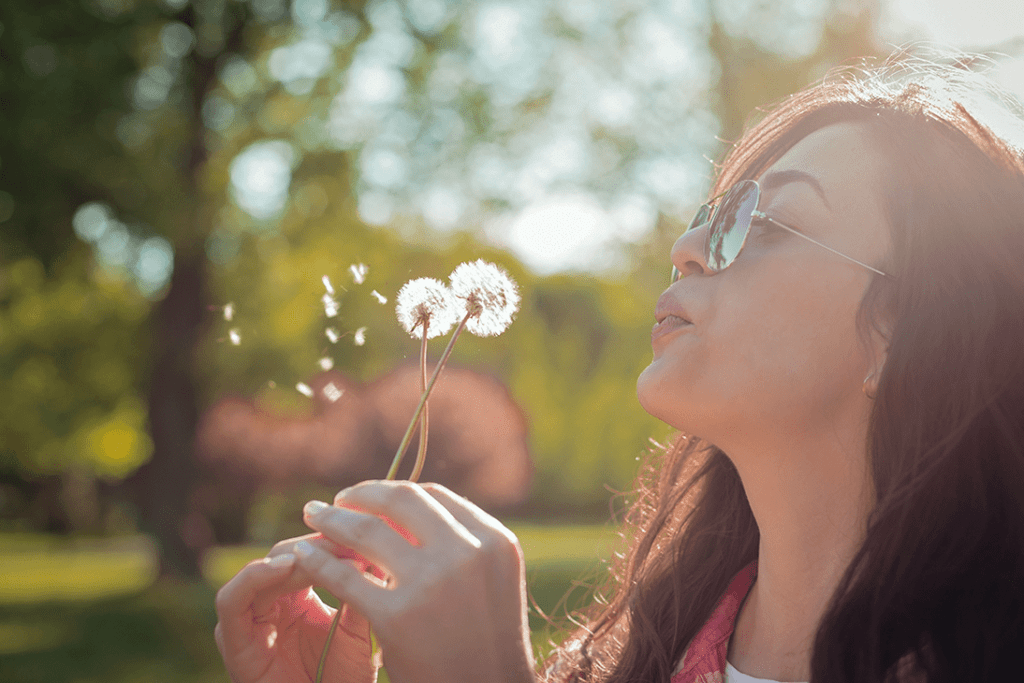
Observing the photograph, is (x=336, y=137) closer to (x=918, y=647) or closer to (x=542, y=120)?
(x=542, y=120)

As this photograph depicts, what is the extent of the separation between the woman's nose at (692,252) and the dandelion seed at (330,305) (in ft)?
2.72

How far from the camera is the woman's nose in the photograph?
6.50 feet

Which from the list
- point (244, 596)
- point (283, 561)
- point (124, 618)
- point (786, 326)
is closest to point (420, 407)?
point (283, 561)

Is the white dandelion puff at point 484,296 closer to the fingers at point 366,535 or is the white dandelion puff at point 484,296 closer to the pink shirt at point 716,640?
the fingers at point 366,535

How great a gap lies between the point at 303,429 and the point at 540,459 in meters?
10.8

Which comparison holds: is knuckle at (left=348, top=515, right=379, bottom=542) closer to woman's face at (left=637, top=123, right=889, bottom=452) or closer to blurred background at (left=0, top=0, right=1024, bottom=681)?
woman's face at (left=637, top=123, right=889, bottom=452)

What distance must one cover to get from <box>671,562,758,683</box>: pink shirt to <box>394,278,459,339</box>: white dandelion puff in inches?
41.4

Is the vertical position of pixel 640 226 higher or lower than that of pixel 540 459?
higher

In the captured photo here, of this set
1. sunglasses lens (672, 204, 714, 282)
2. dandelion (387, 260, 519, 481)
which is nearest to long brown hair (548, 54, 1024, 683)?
sunglasses lens (672, 204, 714, 282)

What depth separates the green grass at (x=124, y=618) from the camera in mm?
7336

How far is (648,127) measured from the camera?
41.1 feet

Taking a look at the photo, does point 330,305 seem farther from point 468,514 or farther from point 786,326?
point 786,326

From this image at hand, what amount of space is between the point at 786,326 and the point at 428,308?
2.52 feet

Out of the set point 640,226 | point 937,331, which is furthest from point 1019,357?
point 640,226
